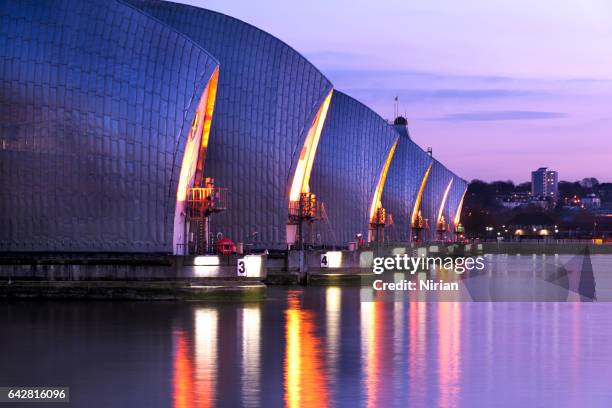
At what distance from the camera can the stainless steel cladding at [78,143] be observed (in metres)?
56.5

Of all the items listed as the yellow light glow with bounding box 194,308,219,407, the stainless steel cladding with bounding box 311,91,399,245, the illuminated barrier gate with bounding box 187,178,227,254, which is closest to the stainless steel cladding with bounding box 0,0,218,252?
the illuminated barrier gate with bounding box 187,178,227,254

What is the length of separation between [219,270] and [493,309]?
11.4 m

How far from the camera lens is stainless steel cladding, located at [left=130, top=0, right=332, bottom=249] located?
71125 millimetres

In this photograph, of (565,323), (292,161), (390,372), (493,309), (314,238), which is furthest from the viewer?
Answer: (314,238)

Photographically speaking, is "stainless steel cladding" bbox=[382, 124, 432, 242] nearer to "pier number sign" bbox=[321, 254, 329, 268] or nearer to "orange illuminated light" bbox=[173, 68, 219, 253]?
"pier number sign" bbox=[321, 254, 329, 268]

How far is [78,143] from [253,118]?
56.4ft

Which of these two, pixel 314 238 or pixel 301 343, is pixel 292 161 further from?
pixel 301 343

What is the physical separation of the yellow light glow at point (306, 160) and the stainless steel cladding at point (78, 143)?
21.5m

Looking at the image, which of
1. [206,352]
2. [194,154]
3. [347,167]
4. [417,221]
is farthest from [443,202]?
[206,352]

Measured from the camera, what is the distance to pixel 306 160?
263ft

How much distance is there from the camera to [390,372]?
27656 millimetres

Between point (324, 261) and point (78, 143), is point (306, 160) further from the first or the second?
point (78, 143)

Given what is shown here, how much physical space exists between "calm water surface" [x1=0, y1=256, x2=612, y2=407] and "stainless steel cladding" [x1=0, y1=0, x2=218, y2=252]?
763 centimetres

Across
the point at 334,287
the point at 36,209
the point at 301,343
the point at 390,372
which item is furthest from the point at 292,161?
the point at 390,372
